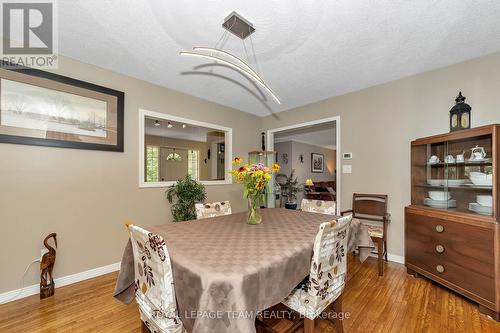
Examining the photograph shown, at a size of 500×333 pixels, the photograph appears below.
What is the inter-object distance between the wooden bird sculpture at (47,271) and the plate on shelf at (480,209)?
4184 mm

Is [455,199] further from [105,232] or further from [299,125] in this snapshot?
[105,232]

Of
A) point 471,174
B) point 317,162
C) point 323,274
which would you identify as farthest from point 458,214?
point 317,162

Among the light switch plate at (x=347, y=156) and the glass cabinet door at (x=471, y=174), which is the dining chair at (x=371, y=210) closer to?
the light switch plate at (x=347, y=156)

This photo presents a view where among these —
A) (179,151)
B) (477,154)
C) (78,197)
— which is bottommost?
(78,197)

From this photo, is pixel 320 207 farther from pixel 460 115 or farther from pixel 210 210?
pixel 460 115

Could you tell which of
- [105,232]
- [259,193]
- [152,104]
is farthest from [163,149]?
[259,193]

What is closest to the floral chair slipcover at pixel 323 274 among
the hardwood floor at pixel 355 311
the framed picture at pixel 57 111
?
the hardwood floor at pixel 355 311

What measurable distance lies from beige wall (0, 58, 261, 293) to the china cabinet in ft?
10.8

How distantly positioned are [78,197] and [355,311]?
3.06 metres

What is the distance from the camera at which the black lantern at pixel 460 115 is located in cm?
233

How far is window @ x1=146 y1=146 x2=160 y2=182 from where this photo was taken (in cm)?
656

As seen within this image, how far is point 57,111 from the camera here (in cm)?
228

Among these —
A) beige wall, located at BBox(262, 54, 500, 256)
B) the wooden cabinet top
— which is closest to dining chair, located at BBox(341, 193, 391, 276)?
beige wall, located at BBox(262, 54, 500, 256)

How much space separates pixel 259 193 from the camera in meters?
1.87
